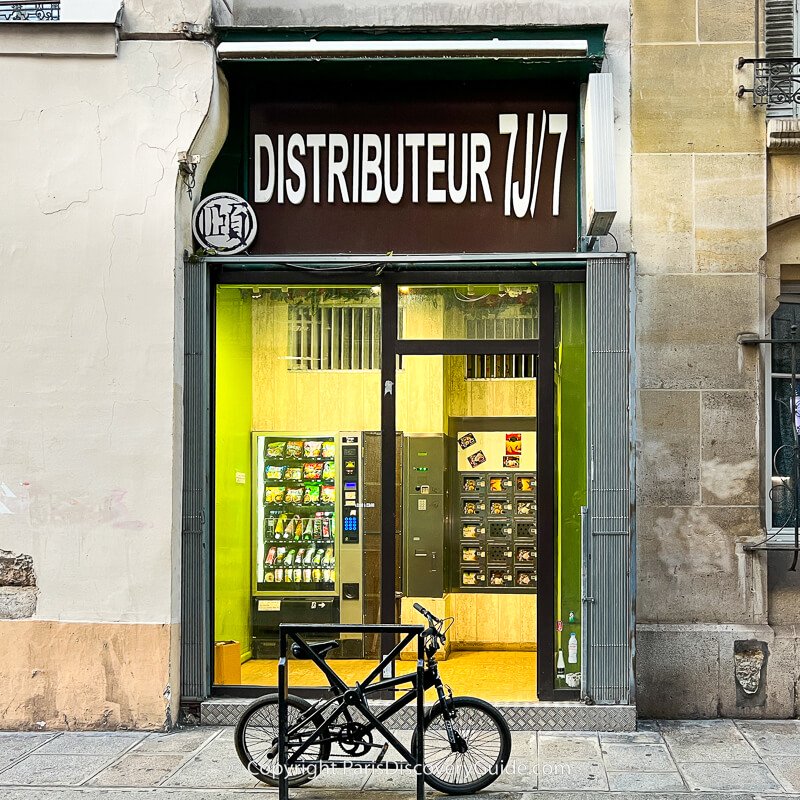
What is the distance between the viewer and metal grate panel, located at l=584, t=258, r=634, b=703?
27.4ft

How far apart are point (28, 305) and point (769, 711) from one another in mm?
6833

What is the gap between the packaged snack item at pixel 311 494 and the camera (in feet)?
30.7

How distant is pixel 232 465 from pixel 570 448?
9.41 feet

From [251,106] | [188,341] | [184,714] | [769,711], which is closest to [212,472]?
[188,341]

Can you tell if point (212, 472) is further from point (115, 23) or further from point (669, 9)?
point (669, 9)

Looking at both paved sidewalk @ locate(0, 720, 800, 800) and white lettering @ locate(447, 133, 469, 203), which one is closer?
paved sidewalk @ locate(0, 720, 800, 800)

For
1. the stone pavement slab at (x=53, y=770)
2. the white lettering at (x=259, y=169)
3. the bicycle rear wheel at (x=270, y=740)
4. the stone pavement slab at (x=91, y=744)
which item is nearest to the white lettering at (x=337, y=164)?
the white lettering at (x=259, y=169)

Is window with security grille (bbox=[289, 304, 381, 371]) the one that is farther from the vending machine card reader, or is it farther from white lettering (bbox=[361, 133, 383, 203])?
the vending machine card reader

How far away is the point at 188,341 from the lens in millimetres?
8734

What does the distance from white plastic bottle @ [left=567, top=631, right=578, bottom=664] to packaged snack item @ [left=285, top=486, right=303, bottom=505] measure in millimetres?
2587

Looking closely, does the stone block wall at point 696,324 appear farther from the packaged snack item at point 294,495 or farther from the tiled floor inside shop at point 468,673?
the packaged snack item at point 294,495

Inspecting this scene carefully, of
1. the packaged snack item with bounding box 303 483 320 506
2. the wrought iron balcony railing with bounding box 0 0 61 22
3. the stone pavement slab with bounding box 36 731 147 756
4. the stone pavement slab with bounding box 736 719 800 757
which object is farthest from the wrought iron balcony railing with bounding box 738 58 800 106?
the stone pavement slab with bounding box 36 731 147 756

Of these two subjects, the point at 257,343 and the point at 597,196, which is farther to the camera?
the point at 257,343

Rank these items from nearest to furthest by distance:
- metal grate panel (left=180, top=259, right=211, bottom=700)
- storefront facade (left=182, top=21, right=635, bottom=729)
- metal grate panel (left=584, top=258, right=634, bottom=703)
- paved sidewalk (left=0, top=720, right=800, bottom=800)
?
1. paved sidewalk (left=0, top=720, right=800, bottom=800)
2. metal grate panel (left=584, top=258, right=634, bottom=703)
3. storefront facade (left=182, top=21, right=635, bottom=729)
4. metal grate panel (left=180, top=259, right=211, bottom=700)
